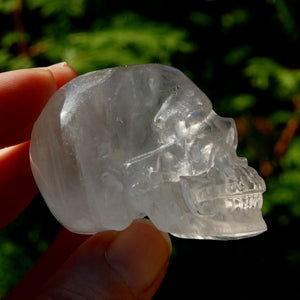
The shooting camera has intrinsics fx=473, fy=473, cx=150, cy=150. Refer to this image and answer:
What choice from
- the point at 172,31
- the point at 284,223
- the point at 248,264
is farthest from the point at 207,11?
the point at 248,264

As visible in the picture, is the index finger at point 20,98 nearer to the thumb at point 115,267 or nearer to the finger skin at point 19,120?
the finger skin at point 19,120

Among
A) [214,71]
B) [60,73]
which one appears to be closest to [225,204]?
[60,73]

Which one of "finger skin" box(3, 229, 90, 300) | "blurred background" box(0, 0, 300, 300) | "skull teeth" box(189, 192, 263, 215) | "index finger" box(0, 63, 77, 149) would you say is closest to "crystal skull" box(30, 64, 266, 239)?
"skull teeth" box(189, 192, 263, 215)

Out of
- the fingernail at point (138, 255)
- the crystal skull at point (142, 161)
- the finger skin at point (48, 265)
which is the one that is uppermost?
the crystal skull at point (142, 161)

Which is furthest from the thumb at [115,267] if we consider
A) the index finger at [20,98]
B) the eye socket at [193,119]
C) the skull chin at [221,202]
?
the index finger at [20,98]

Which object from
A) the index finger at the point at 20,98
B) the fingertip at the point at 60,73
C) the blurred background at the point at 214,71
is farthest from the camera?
the blurred background at the point at 214,71

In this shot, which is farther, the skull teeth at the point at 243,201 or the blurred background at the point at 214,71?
the blurred background at the point at 214,71

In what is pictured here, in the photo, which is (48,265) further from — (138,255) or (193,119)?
(193,119)
